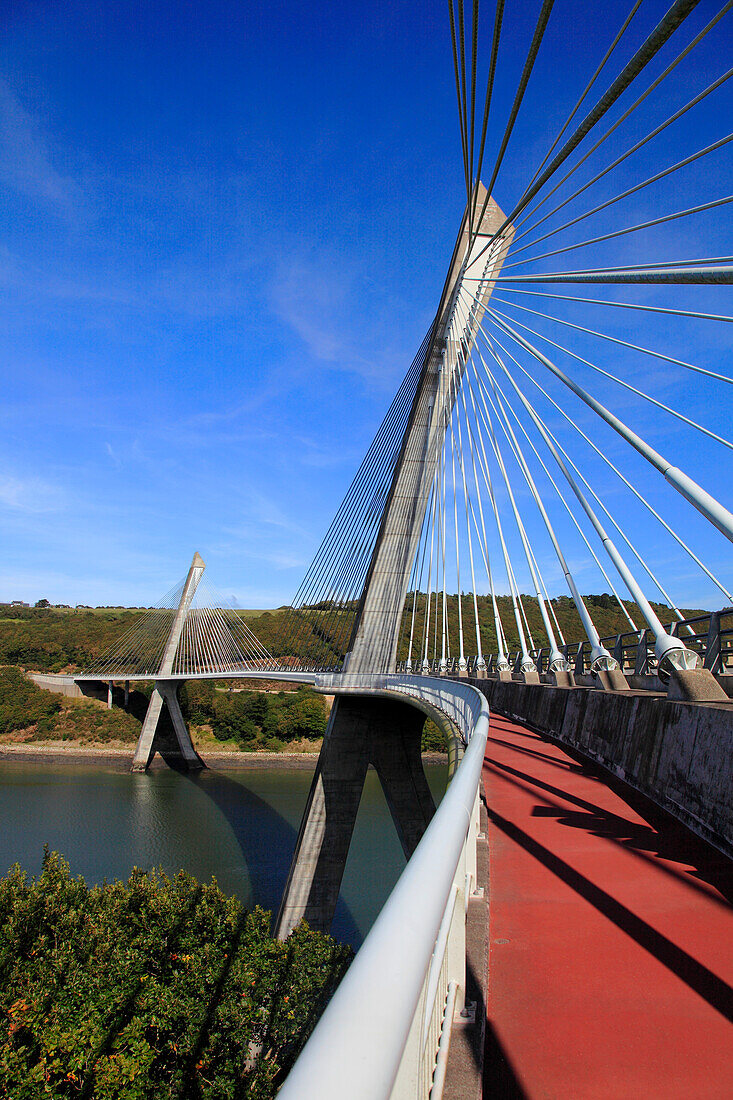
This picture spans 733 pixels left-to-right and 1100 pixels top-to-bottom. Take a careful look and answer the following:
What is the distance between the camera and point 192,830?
25250 millimetres

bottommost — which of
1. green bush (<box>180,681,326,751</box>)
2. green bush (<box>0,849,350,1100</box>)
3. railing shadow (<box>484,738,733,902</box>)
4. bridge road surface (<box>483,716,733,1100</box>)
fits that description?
green bush (<box>180,681,326,751</box>)

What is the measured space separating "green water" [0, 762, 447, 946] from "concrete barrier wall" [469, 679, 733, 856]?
12891mm

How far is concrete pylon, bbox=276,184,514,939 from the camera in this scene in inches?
635

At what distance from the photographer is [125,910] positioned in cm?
1114

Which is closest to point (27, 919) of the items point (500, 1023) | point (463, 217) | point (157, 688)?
point (500, 1023)

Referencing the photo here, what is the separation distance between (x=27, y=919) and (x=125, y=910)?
5.06ft

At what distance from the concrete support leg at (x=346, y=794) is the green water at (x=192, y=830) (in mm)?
1409

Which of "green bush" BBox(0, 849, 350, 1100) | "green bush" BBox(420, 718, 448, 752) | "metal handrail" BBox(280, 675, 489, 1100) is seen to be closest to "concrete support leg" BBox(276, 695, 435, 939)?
"green bush" BBox(0, 849, 350, 1100)

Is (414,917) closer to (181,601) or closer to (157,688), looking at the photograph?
(157,688)

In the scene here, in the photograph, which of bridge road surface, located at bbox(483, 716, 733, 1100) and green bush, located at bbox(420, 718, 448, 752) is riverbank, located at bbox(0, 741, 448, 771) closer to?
green bush, located at bbox(420, 718, 448, 752)

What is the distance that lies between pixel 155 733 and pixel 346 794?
30145 millimetres

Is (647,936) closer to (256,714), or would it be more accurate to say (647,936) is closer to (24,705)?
(256,714)

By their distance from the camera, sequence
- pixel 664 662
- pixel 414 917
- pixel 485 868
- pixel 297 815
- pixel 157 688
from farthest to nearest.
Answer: pixel 157 688 → pixel 297 815 → pixel 664 662 → pixel 485 868 → pixel 414 917

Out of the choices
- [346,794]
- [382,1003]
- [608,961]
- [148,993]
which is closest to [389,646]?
[346,794]
